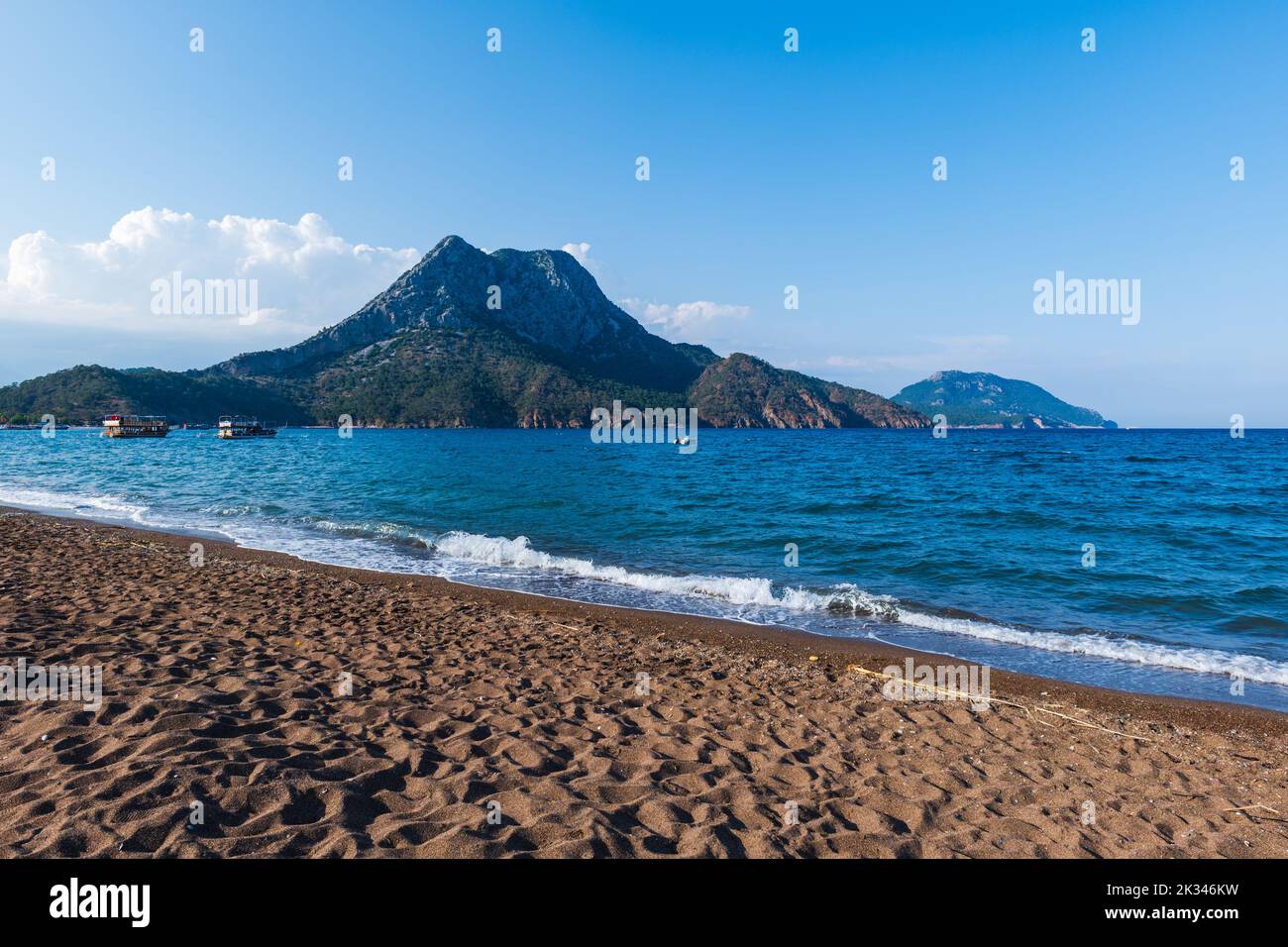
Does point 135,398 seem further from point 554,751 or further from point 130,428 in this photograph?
point 554,751

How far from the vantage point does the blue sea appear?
12.9 meters

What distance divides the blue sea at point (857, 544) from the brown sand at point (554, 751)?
2.92 metres

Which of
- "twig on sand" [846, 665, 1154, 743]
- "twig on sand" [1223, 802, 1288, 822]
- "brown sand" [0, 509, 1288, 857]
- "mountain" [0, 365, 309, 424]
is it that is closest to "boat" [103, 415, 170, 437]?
"mountain" [0, 365, 309, 424]

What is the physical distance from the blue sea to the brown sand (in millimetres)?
2919

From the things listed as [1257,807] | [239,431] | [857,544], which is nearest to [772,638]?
[1257,807]

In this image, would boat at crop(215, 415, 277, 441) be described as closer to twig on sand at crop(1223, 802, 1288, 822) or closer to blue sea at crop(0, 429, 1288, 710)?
blue sea at crop(0, 429, 1288, 710)

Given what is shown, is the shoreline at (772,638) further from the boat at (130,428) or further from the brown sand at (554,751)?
the boat at (130,428)

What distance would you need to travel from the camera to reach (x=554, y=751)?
6.32 m

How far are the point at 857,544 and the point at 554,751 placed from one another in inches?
688

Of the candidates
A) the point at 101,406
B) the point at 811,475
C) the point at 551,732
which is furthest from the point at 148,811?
the point at 101,406

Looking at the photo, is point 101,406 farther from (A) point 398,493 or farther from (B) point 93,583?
(B) point 93,583

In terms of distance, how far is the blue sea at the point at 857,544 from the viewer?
1288 cm

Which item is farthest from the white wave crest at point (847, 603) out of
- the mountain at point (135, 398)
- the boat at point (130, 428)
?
the mountain at point (135, 398)
